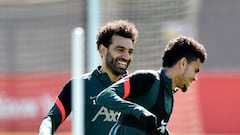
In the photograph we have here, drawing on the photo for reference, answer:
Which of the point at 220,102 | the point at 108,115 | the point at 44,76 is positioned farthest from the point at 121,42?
the point at 220,102

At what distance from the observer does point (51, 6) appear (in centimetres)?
1462

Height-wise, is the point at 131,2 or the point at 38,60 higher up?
the point at 131,2

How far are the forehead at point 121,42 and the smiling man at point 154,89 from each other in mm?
542

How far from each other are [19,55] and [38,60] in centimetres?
129

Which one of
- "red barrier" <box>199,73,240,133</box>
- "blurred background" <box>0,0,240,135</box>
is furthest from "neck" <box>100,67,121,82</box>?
"red barrier" <box>199,73,240,133</box>

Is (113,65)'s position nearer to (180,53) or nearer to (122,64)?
(122,64)

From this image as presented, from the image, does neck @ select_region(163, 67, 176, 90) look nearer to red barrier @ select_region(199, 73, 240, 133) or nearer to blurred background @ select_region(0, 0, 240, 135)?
blurred background @ select_region(0, 0, 240, 135)

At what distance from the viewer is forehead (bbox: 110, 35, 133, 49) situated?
505cm

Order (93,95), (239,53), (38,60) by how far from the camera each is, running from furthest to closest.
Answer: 1. (239,53)
2. (38,60)
3. (93,95)

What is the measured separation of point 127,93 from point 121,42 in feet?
2.41

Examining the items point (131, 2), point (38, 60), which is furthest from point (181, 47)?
point (38, 60)

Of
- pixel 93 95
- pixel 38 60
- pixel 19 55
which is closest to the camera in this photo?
pixel 93 95

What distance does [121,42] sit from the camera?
508 centimetres

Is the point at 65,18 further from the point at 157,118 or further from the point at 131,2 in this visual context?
the point at 157,118
